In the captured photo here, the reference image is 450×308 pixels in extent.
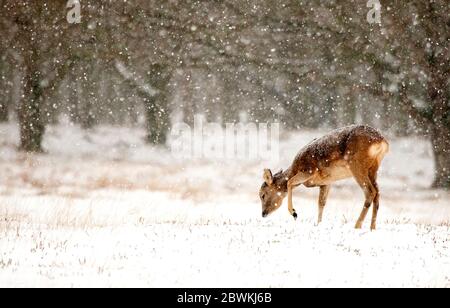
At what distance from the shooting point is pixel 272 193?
11.9 metres

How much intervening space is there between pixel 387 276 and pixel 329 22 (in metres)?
11.1

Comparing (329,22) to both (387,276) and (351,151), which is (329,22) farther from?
(387,276)

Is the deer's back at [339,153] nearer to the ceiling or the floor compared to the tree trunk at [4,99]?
nearer to the floor

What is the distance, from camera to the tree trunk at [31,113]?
795 inches

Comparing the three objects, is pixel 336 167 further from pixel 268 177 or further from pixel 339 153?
pixel 268 177

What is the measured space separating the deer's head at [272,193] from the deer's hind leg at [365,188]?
6.55ft

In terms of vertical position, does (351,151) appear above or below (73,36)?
below

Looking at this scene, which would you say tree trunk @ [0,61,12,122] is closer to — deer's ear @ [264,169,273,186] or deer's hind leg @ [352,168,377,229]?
deer's ear @ [264,169,273,186]

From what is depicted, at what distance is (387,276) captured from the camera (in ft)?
23.6

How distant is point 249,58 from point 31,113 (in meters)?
8.14

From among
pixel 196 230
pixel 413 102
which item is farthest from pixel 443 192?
pixel 196 230

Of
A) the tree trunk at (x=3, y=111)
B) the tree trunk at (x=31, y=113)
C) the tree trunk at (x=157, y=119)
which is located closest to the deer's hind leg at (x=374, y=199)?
the tree trunk at (x=157, y=119)

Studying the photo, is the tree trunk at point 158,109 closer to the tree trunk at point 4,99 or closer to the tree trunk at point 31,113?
the tree trunk at point 31,113

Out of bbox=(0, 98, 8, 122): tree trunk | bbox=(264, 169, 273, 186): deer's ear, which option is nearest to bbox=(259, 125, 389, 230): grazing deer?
bbox=(264, 169, 273, 186): deer's ear
